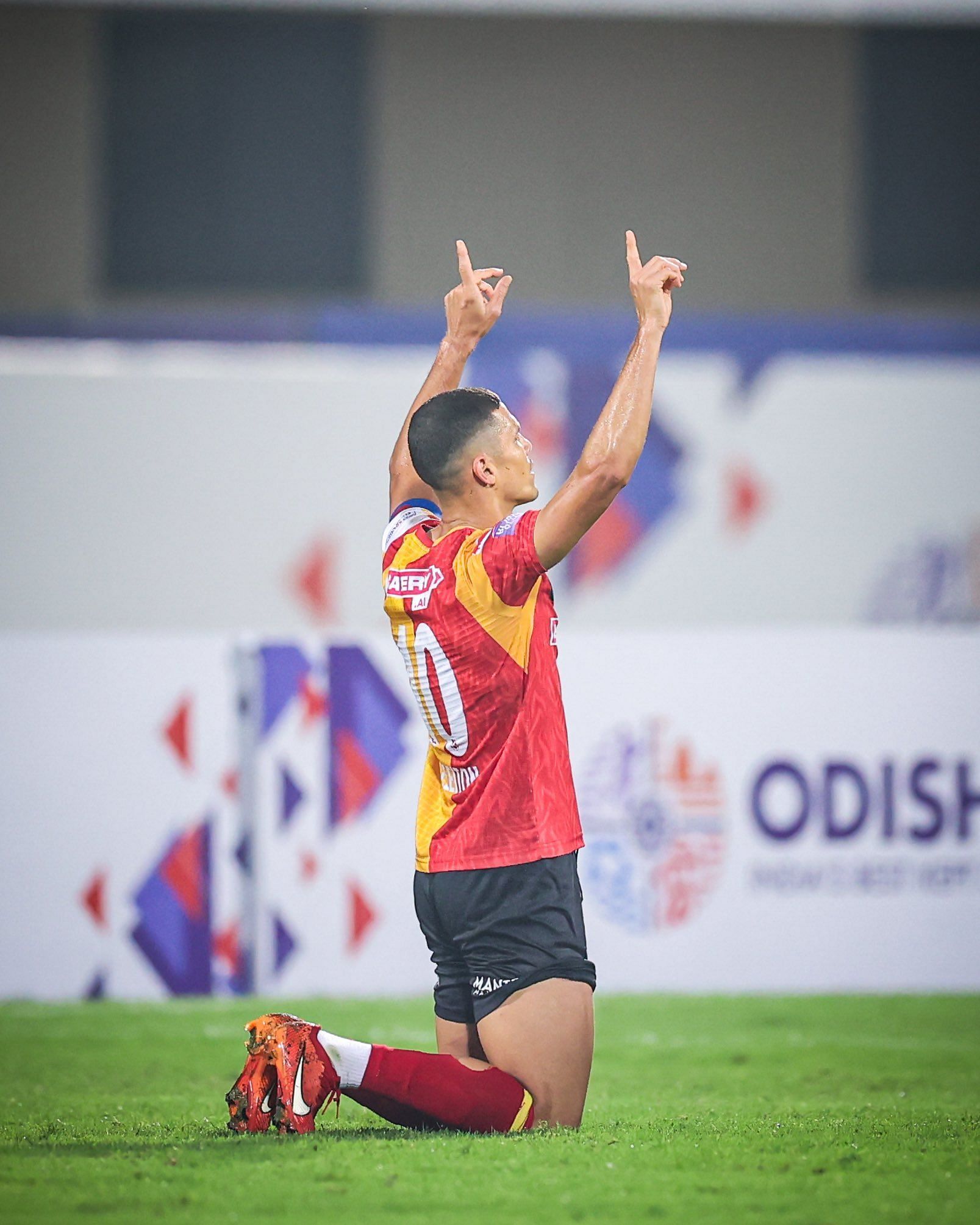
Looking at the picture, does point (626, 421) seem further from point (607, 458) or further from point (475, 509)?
point (475, 509)

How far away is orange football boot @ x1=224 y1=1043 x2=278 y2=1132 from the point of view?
3.41 m

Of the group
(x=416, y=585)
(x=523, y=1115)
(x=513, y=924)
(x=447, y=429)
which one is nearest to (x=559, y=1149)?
(x=523, y=1115)

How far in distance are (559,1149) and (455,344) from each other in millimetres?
2042

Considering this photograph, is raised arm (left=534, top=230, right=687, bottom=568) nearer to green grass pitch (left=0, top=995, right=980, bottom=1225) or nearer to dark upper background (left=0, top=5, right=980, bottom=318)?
green grass pitch (left=0, top=995, right=980, bottom=1225)

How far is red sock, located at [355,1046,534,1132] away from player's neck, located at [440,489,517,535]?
1203 mm

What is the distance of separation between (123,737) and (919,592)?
566 centimetres

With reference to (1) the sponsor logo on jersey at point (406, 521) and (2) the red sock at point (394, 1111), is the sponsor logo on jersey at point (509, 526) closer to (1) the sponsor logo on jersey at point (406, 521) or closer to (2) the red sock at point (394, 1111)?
(1) the sponsor logo on jersey at point (406, 521)

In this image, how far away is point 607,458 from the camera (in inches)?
131

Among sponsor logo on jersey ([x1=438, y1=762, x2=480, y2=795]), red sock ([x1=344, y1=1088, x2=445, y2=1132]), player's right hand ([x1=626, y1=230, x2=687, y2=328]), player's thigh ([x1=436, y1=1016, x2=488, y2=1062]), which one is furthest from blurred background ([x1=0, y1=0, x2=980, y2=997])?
player's right hand ([x1=626, y1=230, x2=687, y2=328])

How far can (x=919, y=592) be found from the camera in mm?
Result: 10680

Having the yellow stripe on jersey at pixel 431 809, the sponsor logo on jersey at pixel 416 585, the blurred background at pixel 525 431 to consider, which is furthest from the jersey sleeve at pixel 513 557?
the blurred background at pixel 525 431

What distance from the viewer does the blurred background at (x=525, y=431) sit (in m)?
7.41

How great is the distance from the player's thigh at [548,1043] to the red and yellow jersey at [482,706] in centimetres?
31

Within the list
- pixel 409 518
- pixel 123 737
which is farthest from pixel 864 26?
pixel 409 518
